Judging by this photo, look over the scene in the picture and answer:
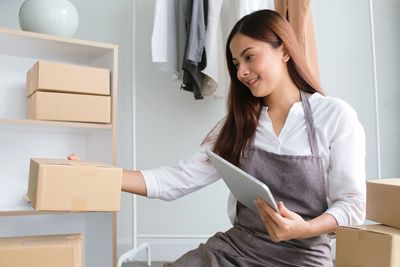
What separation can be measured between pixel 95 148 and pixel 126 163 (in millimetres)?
252

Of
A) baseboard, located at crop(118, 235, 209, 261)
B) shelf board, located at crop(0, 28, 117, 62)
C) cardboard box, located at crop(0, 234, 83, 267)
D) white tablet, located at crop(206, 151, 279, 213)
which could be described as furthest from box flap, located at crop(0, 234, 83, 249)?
baseboard, located at crop(118, 235, 209, 261)

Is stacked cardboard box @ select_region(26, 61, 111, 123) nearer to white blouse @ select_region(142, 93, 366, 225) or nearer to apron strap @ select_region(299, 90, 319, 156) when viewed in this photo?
white blouse @ select_region(142, 93, 366, 225)

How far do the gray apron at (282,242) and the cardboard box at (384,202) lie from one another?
0.62 ft

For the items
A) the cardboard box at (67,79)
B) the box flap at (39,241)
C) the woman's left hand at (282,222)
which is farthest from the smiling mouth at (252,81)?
the cardboard box at (67,79)

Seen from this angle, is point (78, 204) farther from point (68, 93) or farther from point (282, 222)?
point (68, 93)

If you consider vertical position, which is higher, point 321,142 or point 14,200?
point 321,142

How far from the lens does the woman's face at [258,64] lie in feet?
3.79

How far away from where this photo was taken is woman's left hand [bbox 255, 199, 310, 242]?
91cm

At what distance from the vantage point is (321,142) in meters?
1.10

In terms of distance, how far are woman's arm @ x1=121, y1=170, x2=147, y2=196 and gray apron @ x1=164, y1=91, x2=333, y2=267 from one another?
24 cm

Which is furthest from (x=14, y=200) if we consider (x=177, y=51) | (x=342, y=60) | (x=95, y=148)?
(x=342, y=60)

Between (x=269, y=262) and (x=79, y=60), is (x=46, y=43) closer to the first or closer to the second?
(x=79, y=60)

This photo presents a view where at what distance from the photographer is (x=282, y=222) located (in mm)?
903

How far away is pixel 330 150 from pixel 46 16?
3.98 feet
